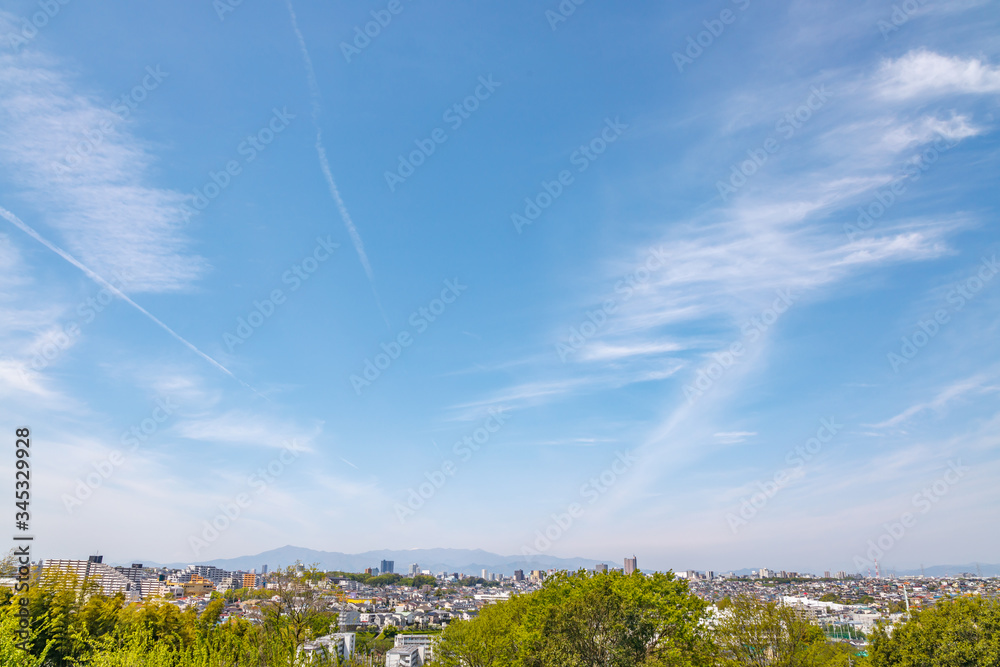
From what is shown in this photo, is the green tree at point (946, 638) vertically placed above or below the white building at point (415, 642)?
above

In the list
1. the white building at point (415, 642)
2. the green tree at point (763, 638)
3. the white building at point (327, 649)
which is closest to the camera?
the white building at point (327, 649)

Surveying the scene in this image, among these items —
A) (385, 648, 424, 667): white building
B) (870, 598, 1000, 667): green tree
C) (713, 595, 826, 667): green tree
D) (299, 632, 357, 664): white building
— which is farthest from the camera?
(385, 648, 424, 667): white building

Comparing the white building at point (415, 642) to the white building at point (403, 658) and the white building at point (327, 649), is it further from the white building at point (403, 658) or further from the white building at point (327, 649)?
the white building at point (327, 649)

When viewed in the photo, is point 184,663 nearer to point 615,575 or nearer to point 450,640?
point 615,575

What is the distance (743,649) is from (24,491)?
88.8 feet

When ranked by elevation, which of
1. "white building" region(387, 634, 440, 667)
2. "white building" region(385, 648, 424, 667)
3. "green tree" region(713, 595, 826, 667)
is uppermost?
"green tree" region(713, 595, 826, 667)

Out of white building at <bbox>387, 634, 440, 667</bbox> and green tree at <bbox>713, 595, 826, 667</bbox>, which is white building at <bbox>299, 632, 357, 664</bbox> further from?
green tree at <bbox>713, 595, 826, 667</bbox>

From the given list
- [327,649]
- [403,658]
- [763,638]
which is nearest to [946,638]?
[763,638]

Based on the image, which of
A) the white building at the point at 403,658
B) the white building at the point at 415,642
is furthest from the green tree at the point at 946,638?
the white building at the point at 415,642

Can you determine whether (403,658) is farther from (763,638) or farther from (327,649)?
(763,638)

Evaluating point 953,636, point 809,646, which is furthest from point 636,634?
point 953,636

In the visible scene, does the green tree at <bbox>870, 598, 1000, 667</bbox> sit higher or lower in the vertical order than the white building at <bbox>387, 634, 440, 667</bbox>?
higher

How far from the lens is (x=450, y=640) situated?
33312 millimetres

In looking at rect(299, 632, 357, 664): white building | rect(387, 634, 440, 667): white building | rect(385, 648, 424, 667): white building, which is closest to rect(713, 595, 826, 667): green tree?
rect(299, 632, 357, 664): white building
